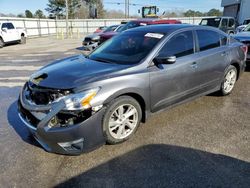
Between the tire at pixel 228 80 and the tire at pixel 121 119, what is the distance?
2.56 metres

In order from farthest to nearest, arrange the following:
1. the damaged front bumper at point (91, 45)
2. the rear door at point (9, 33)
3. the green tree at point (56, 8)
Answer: the green tree at point (56, 8) → the rear door at point (9, 33) → the damaged front bumper at point (91, 45)

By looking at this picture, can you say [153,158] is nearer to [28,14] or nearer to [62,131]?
[62,131]

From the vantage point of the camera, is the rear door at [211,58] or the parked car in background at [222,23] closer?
the rear door at [211,58]

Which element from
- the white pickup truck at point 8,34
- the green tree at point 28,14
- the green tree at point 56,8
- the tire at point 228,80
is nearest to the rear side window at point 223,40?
the tire at point 228,80

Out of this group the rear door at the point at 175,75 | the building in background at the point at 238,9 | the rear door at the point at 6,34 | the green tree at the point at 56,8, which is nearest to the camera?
the rear door at the point at 175,75

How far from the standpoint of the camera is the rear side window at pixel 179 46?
12.7ft

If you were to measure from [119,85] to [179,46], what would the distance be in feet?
4.95

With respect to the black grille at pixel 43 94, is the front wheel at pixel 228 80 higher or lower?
lower

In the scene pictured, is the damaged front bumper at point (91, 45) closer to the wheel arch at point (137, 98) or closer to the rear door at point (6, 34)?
the rear door at point (6, 34)

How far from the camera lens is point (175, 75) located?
3891mm

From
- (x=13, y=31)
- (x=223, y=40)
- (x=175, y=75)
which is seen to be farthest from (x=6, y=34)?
(x=175, y=75)

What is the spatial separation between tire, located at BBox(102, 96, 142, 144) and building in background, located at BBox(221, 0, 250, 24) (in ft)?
104

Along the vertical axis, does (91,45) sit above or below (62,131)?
below

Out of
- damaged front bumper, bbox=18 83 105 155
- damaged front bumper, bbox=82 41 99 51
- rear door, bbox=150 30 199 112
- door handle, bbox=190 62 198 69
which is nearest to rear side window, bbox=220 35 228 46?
rear door, bbox=150 30 199 112
